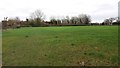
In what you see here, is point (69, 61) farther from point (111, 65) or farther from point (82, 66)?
point (111, 65)

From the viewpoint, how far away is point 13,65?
785cm

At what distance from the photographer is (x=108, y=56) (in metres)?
8.96

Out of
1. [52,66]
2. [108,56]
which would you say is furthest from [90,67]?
[108,56]

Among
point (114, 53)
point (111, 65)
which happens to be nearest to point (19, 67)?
point (111, 65)

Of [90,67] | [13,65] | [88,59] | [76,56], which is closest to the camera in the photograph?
[90,67]

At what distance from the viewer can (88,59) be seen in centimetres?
850

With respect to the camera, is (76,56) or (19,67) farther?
(76,56)

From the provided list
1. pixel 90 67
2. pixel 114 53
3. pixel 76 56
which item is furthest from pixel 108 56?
pixel 90 67

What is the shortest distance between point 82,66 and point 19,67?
217 centimetres

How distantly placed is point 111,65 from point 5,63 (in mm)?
3872

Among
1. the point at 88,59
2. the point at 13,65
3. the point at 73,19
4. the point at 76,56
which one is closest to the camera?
the point at 13,65

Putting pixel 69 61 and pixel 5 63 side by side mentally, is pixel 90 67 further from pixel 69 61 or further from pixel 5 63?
pixel 5 63

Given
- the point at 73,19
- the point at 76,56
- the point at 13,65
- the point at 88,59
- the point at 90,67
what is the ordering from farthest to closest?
the point at 73,19
the point at 76,56
the point at 88,59
the point at 13,65
the point at 90,67

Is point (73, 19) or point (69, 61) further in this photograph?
point (73, 19)
